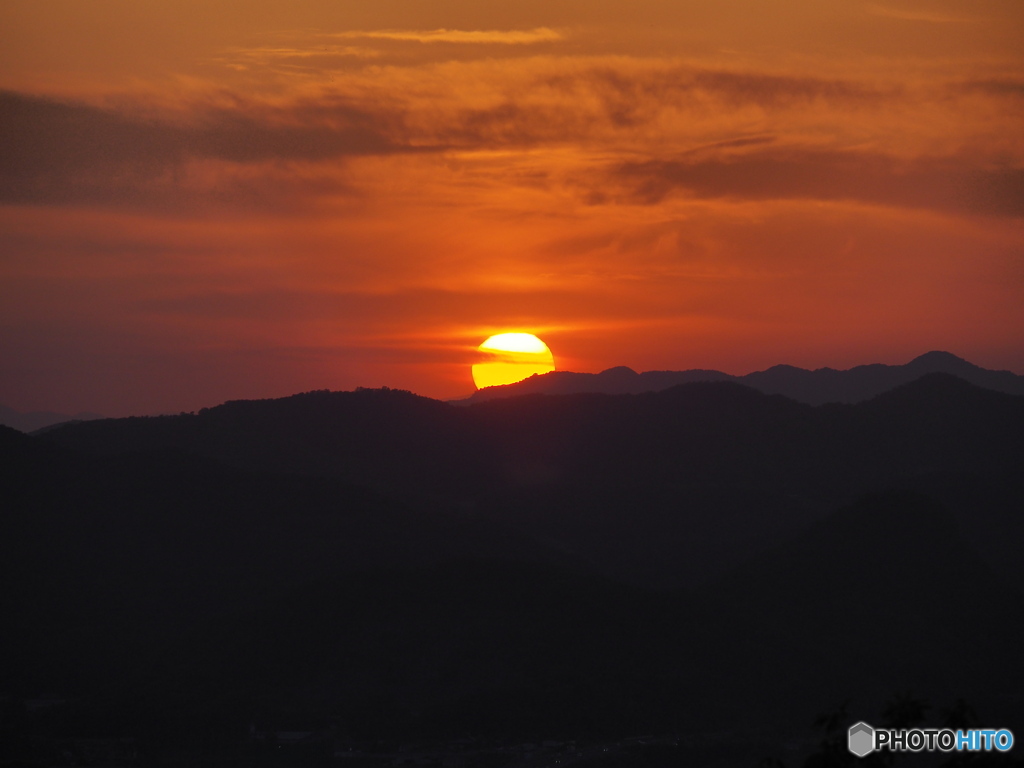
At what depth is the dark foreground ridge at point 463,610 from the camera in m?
91.5

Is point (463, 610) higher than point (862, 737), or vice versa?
point (862, 737)

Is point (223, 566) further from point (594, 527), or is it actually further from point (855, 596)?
point (855, 596)

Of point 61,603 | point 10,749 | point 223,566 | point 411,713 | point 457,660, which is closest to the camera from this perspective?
point 10,749

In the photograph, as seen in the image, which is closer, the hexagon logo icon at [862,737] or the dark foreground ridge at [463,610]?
the hexagon logo icon at [862,737]

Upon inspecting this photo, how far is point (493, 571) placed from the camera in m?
119

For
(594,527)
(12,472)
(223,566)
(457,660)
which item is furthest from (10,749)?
(594,527)

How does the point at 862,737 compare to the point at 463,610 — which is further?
the point at 463,610

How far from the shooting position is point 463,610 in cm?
11056

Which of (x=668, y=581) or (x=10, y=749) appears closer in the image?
(x=10, y=749)

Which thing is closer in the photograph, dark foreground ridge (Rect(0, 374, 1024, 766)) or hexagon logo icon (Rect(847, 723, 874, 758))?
hexagon logo icon (Rect(847, 723, 874, 758))

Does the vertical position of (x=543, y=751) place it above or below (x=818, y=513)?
below

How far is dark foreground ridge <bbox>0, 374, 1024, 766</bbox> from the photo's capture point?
91500mm

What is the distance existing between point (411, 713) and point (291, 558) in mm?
59842

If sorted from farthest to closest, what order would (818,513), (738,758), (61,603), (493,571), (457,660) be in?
(818,513) → (61,603) → (493,571) → (457,660) → (738,758)
